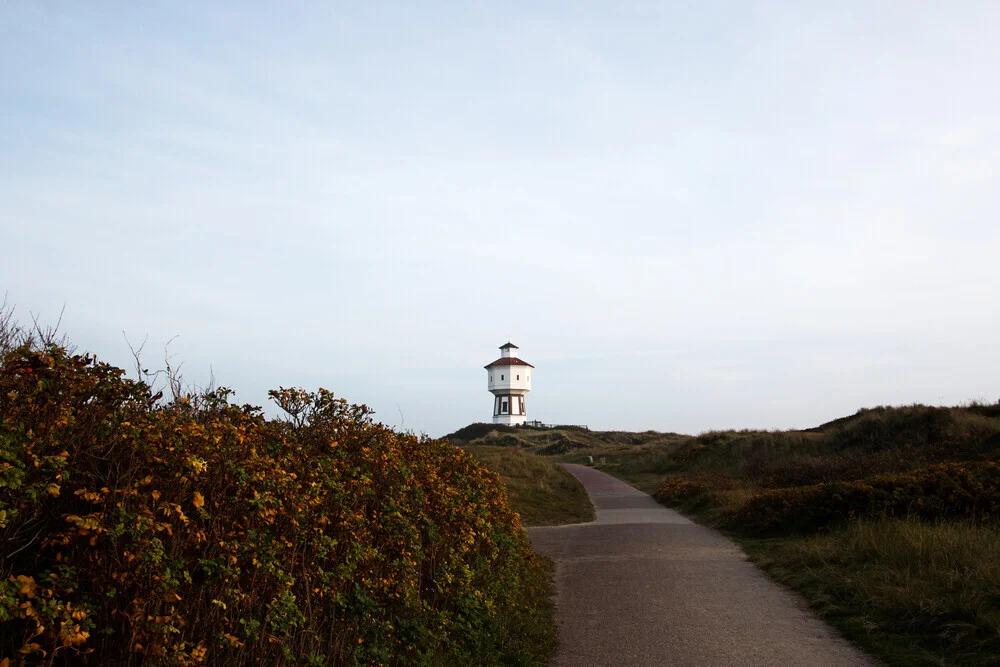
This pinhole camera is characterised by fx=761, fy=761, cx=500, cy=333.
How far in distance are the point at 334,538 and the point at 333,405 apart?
1.74m

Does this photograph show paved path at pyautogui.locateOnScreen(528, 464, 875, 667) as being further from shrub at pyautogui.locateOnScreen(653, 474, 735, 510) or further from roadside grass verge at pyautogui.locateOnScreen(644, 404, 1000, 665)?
→ shrub at pyautogui.locateOnScreen(653, 474, 735, 510)

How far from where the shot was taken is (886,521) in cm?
1285

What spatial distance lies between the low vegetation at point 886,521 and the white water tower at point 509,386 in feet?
160

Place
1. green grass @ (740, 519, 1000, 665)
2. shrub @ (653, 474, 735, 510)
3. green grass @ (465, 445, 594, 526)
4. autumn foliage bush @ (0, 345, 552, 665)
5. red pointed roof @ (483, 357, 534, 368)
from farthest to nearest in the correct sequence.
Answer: red pointed roof @ (483, 357, 534, 368) < shrub @ (653, 474, 735, 510) < green grass @ (465, 445, 594, 526) < green grass @ (740, 519, 1000, 665) < autumn foliage bush @ (0, 345, 552, 665)

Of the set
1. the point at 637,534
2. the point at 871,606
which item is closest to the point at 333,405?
the point at 871,606

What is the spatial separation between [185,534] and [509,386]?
76505 millimetres

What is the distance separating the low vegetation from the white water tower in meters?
48.7

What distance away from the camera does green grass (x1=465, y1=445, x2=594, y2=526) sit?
20.0m

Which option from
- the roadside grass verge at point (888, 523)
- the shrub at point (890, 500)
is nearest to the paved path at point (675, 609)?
the roadside grass verge at point (888, 523)

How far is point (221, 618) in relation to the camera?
4.00m

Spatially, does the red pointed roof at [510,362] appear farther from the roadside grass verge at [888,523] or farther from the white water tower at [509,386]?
the roadside grass verge at [888,523]

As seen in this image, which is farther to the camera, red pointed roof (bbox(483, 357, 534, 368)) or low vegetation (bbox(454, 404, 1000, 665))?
red pointed roof (bbox(483, 357, 534, 368))

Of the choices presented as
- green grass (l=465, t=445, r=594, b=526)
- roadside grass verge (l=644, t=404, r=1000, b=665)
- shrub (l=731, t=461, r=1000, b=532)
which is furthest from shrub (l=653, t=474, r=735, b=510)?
shrub (l=731, t=461, r=1000, b=532)

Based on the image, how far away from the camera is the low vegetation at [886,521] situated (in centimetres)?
767
